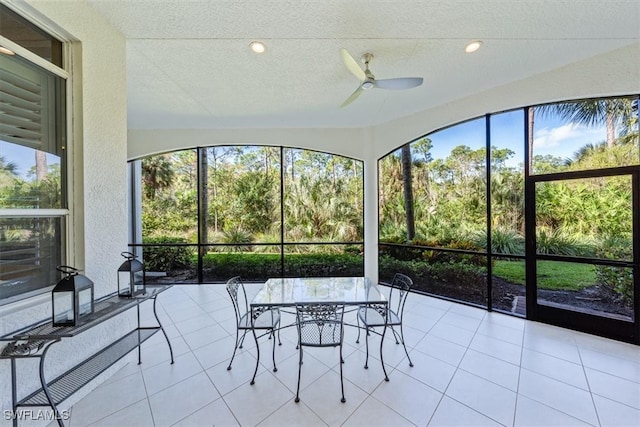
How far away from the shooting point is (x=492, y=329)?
3002 millimetres

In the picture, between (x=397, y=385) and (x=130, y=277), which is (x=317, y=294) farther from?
(x=130, y=277)

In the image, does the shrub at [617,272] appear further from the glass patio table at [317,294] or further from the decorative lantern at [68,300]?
the decorative lantern at [68,300]

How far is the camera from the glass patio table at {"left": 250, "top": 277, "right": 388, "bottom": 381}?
2.18m

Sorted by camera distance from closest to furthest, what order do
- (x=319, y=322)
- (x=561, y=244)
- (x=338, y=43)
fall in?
(x=319, y=322), (x=338, y=43), (x=561, y=244)

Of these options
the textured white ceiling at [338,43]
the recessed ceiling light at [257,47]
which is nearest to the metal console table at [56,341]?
the textured white ceiling at [338,43]

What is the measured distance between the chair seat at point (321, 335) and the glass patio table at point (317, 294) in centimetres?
24

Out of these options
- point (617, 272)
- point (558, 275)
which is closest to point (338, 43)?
point (558, 275)

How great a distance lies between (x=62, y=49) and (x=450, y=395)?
4.06m

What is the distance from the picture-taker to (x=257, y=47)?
2.43 m

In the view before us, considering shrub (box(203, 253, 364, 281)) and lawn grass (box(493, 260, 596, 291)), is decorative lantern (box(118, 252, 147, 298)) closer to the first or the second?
shrub (box(203, 253, 364, 281))

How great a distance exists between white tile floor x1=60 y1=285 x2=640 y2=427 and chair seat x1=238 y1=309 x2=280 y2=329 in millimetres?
336

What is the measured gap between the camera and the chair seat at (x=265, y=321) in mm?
2299

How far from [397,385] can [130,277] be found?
8.07ft

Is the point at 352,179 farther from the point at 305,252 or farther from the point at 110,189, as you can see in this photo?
the point at 110,189
